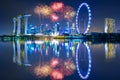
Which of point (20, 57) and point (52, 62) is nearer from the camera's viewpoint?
point (52, 62)

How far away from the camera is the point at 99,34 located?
117188mm

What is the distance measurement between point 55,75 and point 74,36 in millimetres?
93225

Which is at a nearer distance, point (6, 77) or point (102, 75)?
point (6, 77)

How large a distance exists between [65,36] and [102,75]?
3757 inches

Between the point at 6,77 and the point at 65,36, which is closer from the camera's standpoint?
the point at 6,77

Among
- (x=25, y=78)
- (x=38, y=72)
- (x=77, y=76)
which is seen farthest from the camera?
(x=38, y=72)

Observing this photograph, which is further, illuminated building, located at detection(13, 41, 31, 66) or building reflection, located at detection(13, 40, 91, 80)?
illuminated building, located at detection(13, 41, 31, 66)

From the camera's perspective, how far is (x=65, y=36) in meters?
106

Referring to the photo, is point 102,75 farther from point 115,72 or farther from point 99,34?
point 99,34

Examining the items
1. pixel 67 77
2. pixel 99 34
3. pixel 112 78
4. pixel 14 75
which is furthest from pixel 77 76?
pixel 99 34

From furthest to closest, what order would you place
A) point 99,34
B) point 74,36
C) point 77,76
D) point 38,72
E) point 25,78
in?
1. point 99,34
2. point 74,36
3. point 38,72
4. point 77,76
5. point 25,78

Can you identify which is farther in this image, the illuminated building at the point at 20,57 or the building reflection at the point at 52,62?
the illuminated building at the point at 20,57

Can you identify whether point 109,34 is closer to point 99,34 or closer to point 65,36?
point 99,34

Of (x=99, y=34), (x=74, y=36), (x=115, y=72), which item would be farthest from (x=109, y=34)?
(x=115, y=72)
